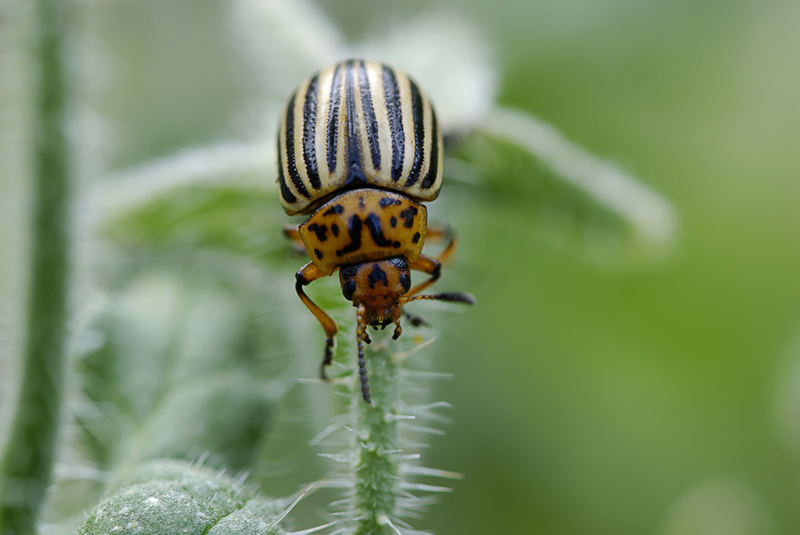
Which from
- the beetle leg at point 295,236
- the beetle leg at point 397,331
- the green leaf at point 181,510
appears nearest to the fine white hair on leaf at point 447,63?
the beetle leg at point 295,236

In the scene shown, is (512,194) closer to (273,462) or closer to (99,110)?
(273,462)

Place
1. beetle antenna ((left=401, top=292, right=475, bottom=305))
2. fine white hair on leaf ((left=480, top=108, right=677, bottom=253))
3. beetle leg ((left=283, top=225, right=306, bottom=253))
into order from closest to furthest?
beetle antenna ((left=401, top=292, right=475, bottom=305))
beetle leg ((left=283, top=225, right=306, bottom=253))
fine white hair on leaf ((left=480, top=108, right=677, bottom=253))

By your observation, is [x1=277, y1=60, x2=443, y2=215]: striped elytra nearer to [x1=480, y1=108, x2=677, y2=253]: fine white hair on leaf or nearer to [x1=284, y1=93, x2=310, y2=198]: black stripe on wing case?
[x1=284, y1=93, x2=310, y2=198]: black stripe on wing case

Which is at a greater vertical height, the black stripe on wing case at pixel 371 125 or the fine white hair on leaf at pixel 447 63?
the fine white hair on leaf at pixel 447 63

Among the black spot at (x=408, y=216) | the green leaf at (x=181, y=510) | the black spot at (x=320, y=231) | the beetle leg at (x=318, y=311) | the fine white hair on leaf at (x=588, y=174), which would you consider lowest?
the green leaf at (x=181, y=510)

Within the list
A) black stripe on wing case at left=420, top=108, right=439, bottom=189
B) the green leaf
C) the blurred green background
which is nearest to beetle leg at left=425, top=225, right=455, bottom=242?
black stripe on wing case at left=420, top=108, right=439, bottom=189

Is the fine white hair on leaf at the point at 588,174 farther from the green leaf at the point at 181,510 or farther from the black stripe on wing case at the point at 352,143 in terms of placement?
the green leaf at the point at 181,510
